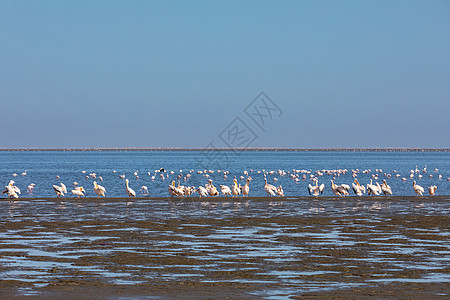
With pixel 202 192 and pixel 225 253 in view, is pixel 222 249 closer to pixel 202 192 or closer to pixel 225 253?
pixel 225 253

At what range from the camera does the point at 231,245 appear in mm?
15523

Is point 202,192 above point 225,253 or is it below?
below

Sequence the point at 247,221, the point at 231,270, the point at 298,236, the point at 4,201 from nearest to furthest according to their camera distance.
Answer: the point at 231,270, the point at 298,236, the point at 247,221, the point at 4,201

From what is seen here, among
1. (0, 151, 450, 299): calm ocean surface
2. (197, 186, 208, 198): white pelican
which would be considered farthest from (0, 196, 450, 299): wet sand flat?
(197, 186, 208, 198): white pelican

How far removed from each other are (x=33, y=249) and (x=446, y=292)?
27.3 feet

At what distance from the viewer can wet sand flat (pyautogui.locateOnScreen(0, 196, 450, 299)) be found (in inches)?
406

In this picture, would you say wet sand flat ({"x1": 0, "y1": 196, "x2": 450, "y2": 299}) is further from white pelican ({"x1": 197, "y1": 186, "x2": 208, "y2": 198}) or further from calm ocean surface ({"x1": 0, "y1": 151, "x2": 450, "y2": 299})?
white pelican ({"x1": 197, "y1": 186, "x2": 208, "y2": 198})

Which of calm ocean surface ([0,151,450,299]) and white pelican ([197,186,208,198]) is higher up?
calm ocean surface ([0,151,450,299])

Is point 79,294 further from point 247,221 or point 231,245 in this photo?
point 247,221

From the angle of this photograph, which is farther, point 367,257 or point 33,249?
point 33,249

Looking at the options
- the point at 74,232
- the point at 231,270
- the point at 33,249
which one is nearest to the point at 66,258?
the point at 33,249

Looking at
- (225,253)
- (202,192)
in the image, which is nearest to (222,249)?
(225,253)

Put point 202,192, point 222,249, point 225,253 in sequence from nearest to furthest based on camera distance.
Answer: point 225,253 → point 222,249 → point 202,192

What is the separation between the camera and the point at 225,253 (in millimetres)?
14203
